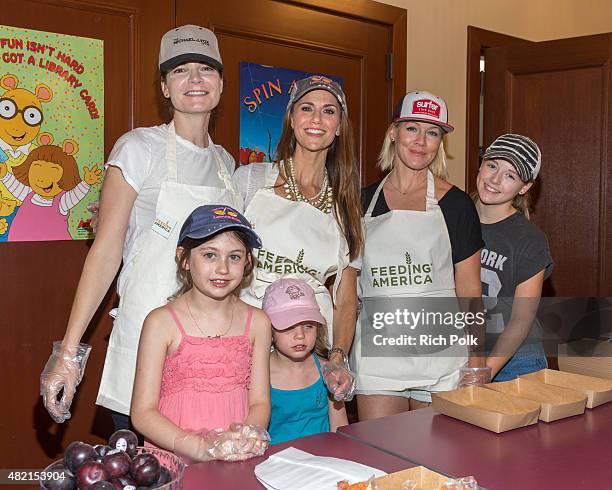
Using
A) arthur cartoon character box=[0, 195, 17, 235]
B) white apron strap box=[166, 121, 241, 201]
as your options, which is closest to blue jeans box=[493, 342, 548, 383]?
white apron strap box=[166, 121, 241, 201]

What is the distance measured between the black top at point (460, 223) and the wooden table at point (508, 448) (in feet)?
2.04

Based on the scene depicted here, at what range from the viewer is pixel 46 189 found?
2270mm

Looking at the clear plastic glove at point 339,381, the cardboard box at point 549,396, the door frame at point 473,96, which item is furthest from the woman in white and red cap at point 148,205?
the door frame at point 473,96

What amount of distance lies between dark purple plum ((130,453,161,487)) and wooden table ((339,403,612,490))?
0.54 m

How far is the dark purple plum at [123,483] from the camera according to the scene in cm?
100

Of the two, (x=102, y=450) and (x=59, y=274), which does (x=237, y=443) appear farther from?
(x=59, y=274)

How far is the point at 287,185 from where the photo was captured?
2.05 meters

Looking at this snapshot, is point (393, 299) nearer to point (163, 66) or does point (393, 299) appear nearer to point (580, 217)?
point (163, 66)

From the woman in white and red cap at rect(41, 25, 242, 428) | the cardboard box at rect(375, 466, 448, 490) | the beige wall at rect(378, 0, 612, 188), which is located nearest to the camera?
the cardboard box at rect(375, 466, 448, 490)

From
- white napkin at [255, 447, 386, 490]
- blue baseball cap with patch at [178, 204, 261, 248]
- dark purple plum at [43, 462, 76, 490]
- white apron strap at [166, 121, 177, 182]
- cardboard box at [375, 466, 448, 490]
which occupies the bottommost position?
white napkin at [255, 447, 386, 490]

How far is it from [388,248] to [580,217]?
1.50 metres

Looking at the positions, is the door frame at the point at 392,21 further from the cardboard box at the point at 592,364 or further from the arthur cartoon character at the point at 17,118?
the cardboard box at the point at 592,364

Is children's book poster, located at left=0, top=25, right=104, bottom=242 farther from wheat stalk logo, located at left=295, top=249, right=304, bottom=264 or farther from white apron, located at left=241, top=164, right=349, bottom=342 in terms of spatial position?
wheat stalk logo, located at left=295, top=249, right=304, bottom=264

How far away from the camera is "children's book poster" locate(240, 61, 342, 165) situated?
9.01ft
